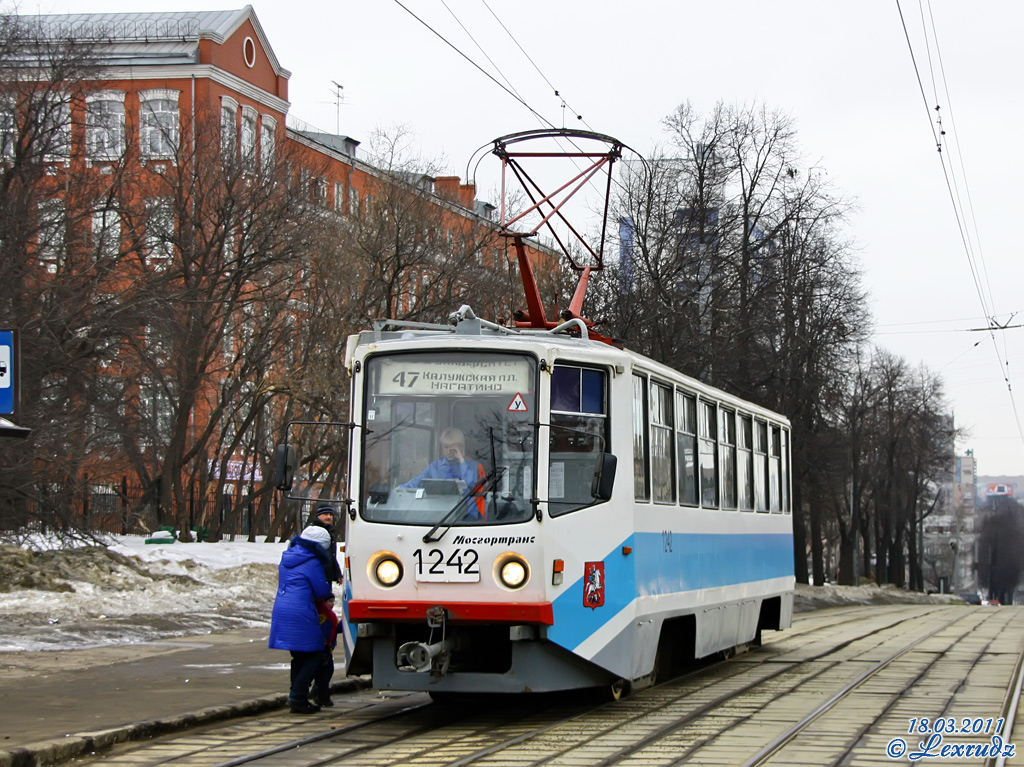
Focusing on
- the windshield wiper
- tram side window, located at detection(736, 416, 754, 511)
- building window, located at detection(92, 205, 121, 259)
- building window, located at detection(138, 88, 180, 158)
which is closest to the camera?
the windshield wiper

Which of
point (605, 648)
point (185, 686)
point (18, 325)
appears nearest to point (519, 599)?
point (605, 648)

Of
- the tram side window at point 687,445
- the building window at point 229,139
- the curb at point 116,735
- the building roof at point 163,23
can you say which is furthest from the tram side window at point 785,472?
the building roof at point 163,23

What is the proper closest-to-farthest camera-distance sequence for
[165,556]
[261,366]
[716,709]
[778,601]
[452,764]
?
1. [452,764]
2. [716,709]
3. [778,601]
4. [165,556]
5. [261,366]

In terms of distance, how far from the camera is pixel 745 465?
16.6m

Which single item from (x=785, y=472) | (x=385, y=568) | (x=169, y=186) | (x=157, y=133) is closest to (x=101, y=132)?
(x=169, y=186)

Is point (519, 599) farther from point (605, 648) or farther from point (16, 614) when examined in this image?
point (16, 614)

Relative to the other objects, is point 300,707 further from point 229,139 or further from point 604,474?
point 229,139

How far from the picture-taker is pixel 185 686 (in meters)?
13.3

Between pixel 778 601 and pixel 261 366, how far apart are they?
66.0 feet

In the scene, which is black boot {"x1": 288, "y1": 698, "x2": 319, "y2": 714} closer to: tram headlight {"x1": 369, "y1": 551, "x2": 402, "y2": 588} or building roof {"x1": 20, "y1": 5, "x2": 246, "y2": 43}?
tram headlight {"x1": 369, "y1": 551, "x2": 402, "y2": 588}

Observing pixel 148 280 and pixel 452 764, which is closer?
pixel 452 764

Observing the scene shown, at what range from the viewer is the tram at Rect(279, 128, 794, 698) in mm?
10805

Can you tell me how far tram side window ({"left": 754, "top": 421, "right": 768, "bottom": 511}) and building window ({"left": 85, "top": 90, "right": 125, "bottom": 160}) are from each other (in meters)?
13.2

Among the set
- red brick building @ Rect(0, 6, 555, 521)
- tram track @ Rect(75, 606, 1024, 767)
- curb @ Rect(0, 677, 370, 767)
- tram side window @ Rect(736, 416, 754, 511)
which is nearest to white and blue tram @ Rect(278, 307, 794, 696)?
tram track @ Rect(75, 606, 1024, 767)
